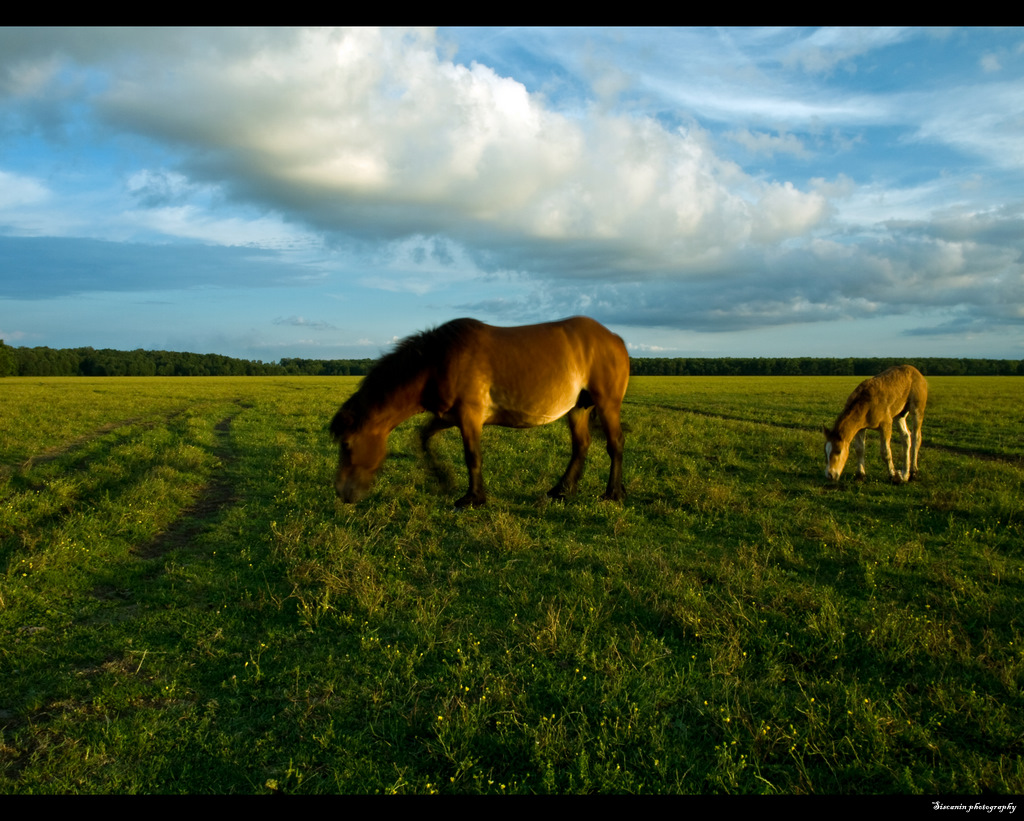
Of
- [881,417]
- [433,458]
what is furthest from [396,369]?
[881,417]

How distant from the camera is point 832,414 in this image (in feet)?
83.4

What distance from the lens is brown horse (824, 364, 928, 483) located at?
35.5ft

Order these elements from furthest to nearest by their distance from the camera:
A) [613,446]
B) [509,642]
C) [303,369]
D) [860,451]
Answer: [303,369] → [860,451] → [613,446] → [509,642]

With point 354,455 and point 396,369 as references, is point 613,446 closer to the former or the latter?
point 396,369

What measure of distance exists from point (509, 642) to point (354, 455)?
4.33 m

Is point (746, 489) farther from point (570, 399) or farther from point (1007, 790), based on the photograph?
point (1007, 790)

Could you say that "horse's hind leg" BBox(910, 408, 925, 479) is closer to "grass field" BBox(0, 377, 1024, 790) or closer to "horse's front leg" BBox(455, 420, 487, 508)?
"grass field" BBox(0, 377, 1024, 790)

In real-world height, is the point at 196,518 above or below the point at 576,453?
below

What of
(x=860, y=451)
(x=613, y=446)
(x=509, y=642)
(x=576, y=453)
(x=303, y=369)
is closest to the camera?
(x=509, y=642)

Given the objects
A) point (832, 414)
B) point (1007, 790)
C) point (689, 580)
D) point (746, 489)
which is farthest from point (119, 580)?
point (832, 414)

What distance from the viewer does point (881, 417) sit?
11219mm

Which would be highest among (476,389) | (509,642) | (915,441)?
(476,389)

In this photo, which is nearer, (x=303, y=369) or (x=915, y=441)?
(x=915, y=441)

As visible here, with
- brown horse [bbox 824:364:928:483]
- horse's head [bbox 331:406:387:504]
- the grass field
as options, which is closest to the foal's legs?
brown horse [bbox 824:364:928:483]
